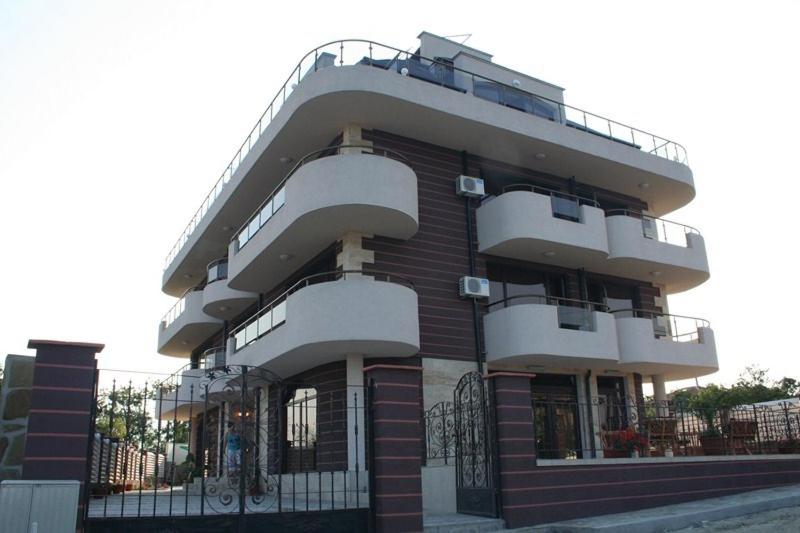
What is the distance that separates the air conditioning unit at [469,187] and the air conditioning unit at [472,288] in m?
2.12

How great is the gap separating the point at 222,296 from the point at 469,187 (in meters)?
8.34

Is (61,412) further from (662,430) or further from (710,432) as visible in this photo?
(710,432)

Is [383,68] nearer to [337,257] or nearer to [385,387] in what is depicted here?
[337,257]

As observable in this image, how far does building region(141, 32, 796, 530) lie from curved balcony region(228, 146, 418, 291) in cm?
5

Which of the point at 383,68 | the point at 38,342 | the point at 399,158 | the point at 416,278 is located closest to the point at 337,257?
the point at 416,278

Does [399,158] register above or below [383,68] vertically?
below

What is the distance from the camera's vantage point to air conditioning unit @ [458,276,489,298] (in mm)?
15812

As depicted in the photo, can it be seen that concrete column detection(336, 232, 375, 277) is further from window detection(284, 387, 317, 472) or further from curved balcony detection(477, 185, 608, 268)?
curved balcony detection(477, 185, 608, 268)

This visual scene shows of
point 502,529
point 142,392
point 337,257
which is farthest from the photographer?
point 337,257

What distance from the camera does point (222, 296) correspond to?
2028 cm

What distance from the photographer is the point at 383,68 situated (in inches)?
612

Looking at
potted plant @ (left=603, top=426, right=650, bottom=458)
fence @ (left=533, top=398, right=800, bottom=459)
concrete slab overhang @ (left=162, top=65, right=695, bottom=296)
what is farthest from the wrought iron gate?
concrete slab overhang @ (left=162, top=65, right=695, bottom=296)

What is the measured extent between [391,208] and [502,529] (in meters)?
6.88

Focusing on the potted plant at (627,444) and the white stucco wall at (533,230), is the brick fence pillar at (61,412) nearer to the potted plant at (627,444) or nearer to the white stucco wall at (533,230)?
the potted plant at (627,444)
